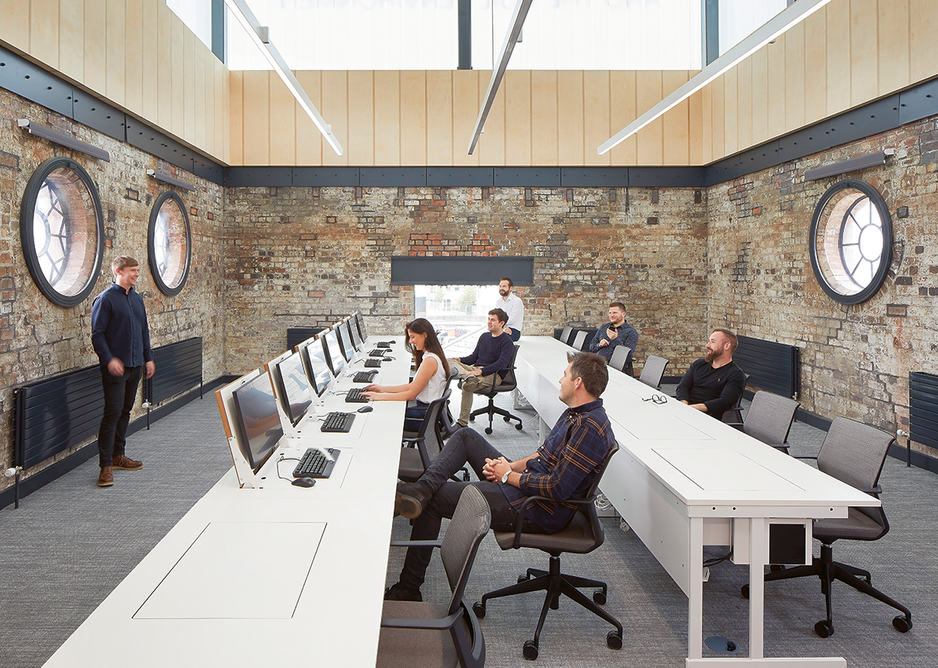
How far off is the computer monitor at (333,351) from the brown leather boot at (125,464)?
1854mm

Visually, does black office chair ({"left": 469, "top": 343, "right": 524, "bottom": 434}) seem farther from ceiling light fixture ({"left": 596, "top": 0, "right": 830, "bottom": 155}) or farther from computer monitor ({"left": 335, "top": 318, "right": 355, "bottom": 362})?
ceiling light fixture ({"left": 596, "top": 0, "right": 830, "bottom": 155})

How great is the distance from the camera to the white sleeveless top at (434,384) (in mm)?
4611

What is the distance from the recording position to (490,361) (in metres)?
6.75

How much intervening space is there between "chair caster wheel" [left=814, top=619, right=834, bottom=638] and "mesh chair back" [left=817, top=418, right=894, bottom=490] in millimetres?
672

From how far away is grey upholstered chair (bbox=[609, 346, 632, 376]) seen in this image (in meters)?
6.61

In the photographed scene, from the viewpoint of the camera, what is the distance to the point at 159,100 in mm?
7004

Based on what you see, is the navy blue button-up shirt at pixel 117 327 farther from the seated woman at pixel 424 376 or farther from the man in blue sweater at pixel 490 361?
the man in blue sweater at pixel 490 361

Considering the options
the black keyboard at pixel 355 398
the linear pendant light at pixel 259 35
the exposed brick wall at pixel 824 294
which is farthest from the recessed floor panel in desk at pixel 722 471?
the linear pendant light at pixel 259 35

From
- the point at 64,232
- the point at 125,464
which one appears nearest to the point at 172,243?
the point at 64,232

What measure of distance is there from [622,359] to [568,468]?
159 inches

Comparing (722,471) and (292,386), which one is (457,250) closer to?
(292,386)

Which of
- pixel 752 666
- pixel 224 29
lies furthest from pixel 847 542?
pixel 224 29

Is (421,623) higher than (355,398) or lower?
lower

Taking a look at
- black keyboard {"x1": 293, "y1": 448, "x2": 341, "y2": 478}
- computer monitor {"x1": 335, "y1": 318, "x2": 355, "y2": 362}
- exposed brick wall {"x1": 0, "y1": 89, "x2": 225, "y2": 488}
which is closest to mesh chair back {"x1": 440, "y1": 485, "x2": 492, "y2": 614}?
black keyboard {"x1": 293, "y1": 448, "x2": 341, "y2": 478}
